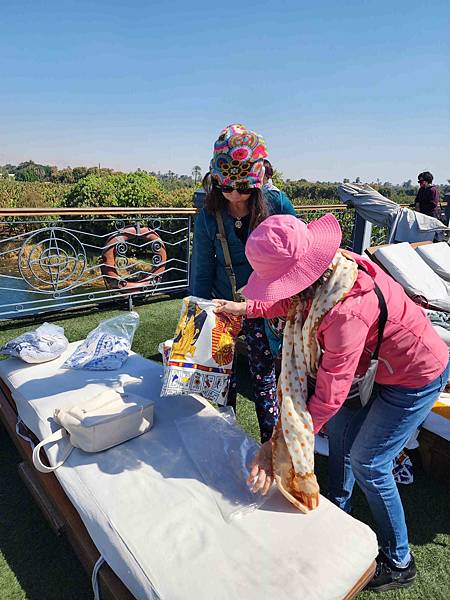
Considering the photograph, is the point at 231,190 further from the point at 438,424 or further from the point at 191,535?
the point at 438,424

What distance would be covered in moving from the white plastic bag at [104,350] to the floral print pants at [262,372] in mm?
749

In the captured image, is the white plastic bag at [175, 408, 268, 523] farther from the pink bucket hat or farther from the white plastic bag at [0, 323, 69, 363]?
the white plastic bag at [0, 323, 69, 363]

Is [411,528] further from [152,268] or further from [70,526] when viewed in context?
[152,268]

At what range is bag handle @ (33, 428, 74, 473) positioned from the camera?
1.66 meters

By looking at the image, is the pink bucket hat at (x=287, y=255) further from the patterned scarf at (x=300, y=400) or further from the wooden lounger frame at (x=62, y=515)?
the wooden lounger frame at (x=62, y=515)

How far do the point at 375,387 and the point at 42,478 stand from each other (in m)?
1.48

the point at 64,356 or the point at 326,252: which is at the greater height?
the point at 326,252

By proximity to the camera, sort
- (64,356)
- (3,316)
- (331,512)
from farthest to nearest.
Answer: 1. (3,316)
2. (64,356)
3. (331,512)

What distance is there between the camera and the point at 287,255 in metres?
1.26

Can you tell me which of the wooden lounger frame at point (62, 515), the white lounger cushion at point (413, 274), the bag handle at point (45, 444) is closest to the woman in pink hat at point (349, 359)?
the wooden lounger frame at point (62, 515)

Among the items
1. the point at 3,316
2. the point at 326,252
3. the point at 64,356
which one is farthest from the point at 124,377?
the point at 3,316

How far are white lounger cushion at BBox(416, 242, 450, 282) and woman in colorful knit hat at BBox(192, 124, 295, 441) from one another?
3.42m

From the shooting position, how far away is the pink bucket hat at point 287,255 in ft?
4.15

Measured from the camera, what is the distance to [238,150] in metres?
1.84
